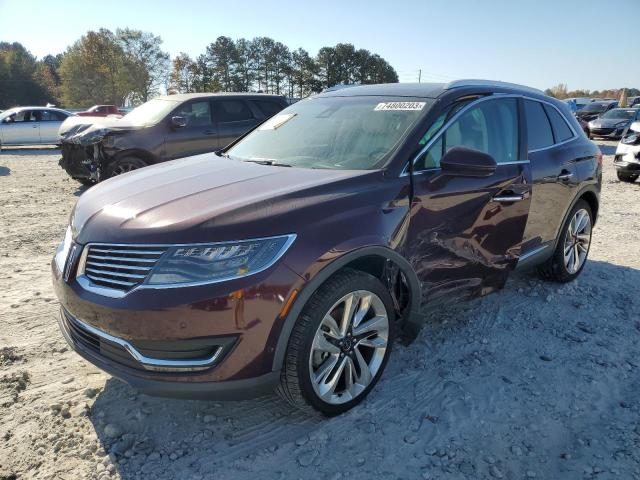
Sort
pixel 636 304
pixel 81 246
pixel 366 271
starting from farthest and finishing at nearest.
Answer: pixel 636 304 → pixel 366 271 → pixel 81 246

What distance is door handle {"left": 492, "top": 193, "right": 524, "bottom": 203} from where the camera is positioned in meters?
3.38

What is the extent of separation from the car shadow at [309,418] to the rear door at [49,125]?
17.7 meters

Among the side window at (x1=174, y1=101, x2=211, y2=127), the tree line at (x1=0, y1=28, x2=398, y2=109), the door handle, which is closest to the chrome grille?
the door handle

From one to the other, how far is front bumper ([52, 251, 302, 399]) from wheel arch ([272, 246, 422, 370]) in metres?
0.05

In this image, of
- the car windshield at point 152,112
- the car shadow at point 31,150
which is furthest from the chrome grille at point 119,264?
the car shadow at point 31,150

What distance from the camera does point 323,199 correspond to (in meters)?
2.51

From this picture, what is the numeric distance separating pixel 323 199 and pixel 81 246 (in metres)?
1.23

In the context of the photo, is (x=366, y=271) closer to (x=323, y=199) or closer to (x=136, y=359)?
(x=323, y=199)

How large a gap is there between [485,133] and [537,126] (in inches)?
31.4

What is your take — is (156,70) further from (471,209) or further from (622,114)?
(471,209)

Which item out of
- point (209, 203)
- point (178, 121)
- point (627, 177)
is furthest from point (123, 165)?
point (627, 177)

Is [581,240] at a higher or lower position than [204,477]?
higher

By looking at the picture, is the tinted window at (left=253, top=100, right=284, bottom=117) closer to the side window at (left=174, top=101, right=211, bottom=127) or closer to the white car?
the side window at (left=174, top=101, right=211, bottom=127)

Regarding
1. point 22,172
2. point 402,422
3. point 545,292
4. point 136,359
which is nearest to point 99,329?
point 136,359
